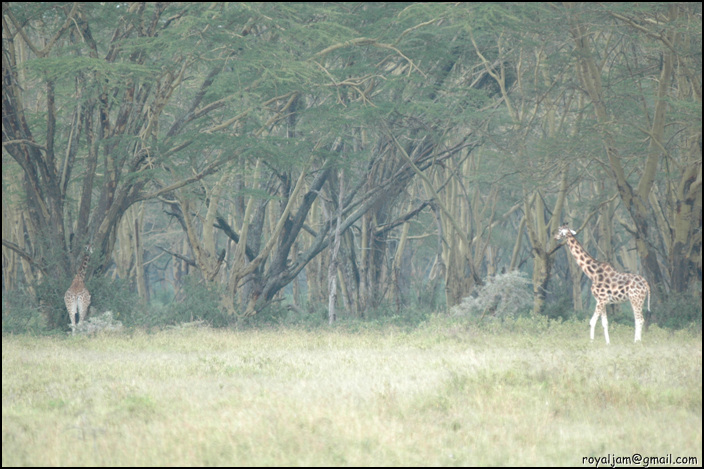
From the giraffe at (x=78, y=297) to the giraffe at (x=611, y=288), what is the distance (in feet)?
31.5

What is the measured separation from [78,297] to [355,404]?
9.90 metres

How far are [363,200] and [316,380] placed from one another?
1188 cm

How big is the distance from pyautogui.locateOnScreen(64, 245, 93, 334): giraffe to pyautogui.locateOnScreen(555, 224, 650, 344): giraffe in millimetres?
9602

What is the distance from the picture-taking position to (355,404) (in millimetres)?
8094

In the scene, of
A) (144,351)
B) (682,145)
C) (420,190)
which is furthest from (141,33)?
(420,190)

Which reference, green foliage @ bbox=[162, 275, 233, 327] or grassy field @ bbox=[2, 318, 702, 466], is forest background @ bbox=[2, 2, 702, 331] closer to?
green foliage @ bbox=[162, 275, 233, 327]

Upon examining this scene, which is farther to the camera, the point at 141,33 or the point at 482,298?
the point at 482,298

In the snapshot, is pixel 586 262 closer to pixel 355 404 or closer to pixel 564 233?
pixel 564 233

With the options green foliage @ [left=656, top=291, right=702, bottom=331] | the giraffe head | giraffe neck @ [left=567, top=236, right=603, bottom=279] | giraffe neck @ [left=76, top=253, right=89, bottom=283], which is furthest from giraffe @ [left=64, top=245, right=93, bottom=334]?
green foliage @ [left=656, top=291, right=702, bottom=331]

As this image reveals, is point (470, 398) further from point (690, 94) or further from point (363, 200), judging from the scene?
point (363, 200)

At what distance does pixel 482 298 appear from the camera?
18047mm

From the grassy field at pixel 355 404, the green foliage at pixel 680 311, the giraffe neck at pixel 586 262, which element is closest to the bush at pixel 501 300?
the giraffe neck at pixel 586 262

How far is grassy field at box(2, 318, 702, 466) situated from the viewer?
6.41m

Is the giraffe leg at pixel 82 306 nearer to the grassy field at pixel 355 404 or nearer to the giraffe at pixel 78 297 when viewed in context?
the giraffe at pixel 78 297
